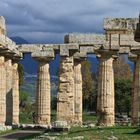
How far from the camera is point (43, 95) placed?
207 ft

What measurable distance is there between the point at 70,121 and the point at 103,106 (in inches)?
172

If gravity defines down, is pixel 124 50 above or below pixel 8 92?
above

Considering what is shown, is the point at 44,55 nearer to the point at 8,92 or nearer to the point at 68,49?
the point at 68,49

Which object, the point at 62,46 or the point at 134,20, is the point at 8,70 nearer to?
the point at 62,46

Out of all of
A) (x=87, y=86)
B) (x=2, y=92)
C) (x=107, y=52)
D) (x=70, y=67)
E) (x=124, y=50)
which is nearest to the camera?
(x=2, y=92)

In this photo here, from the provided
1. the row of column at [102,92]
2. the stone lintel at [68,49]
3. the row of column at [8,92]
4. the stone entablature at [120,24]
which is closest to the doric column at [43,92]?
the stone lintel at [68,49]

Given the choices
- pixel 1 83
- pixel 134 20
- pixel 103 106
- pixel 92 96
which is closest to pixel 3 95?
pixel 1 83

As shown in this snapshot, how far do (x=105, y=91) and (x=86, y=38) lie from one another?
617 cm

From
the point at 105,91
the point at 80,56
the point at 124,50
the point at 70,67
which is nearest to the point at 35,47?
the point at 70,67

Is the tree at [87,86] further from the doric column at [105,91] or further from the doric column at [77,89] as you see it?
the doric column at [105,91]

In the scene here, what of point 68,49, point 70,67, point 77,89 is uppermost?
point 68,49

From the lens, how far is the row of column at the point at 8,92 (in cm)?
5631

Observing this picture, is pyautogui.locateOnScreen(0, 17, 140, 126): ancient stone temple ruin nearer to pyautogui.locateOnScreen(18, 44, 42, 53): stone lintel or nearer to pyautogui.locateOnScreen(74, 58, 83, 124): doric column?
pyautogui.locateOnScreen(18, 44, 42, 53): stone lintel

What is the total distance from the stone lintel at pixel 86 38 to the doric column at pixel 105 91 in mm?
1641
